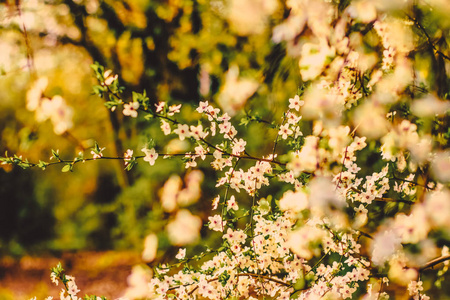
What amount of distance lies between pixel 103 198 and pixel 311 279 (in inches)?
242

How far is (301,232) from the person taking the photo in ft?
6.07

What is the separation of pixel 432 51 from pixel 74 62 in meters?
4.07

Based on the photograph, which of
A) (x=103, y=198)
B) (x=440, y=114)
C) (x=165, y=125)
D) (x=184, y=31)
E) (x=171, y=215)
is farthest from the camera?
(x=103, y=198)

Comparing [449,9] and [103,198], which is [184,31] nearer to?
[449,9]

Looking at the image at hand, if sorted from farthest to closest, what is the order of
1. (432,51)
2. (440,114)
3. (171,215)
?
1. (171,215)
2. (432,51)
3. (440,114)

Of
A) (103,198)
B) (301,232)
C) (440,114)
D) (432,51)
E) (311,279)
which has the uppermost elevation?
(103,198)

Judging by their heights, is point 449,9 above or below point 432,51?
below

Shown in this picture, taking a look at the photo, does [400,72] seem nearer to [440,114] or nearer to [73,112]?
[440,114]

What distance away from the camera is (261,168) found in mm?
1852

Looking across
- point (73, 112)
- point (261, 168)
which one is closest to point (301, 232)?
point (261, 168)

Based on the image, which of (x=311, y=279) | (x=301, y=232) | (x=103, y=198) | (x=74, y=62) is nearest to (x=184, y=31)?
(x=74, y=62)

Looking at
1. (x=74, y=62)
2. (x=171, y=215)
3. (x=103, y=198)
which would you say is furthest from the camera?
(x=103, y=198)

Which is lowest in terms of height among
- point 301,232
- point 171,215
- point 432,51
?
point 301,232

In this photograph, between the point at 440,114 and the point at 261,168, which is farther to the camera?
the point at 261,168
